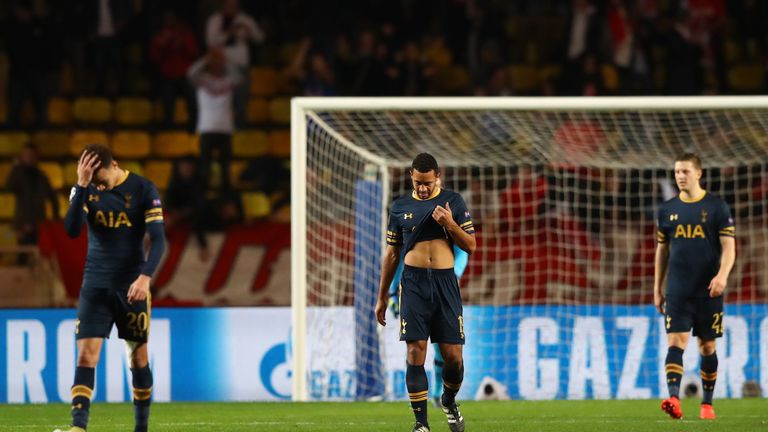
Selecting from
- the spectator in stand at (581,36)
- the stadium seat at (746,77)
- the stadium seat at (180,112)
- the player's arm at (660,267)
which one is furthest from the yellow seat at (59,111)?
the player's arm at (660,267)

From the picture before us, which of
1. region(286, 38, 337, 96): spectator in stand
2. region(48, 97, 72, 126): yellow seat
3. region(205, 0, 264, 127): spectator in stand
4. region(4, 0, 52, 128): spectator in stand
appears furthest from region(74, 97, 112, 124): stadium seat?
region(286, 38, 337, 96): spectator in stand

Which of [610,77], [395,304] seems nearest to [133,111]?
[610,77]

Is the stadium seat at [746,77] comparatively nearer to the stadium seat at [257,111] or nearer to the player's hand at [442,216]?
the stadium seat at [257,111]

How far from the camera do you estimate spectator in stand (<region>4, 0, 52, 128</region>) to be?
17281 millimetres

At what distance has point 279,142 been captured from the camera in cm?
1802

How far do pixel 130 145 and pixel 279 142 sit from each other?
1.87 meters

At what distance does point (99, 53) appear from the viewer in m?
18.2

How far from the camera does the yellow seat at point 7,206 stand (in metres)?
16.2

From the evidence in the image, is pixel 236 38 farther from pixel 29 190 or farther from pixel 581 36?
pixel 581 36

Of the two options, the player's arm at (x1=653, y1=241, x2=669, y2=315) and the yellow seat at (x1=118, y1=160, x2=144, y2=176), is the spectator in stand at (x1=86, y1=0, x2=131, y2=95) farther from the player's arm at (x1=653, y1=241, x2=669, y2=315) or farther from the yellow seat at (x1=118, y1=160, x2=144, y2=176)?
the player's arm at (x1=653, y1=241, x2=669, y2=315)

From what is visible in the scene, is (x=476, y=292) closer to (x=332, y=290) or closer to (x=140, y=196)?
(x=332, y=290)

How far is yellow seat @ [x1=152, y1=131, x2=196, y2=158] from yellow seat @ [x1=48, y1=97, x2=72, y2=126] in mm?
1204

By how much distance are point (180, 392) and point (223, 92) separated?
16.7 feet

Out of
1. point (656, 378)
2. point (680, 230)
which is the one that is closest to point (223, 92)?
point (656, 378)
